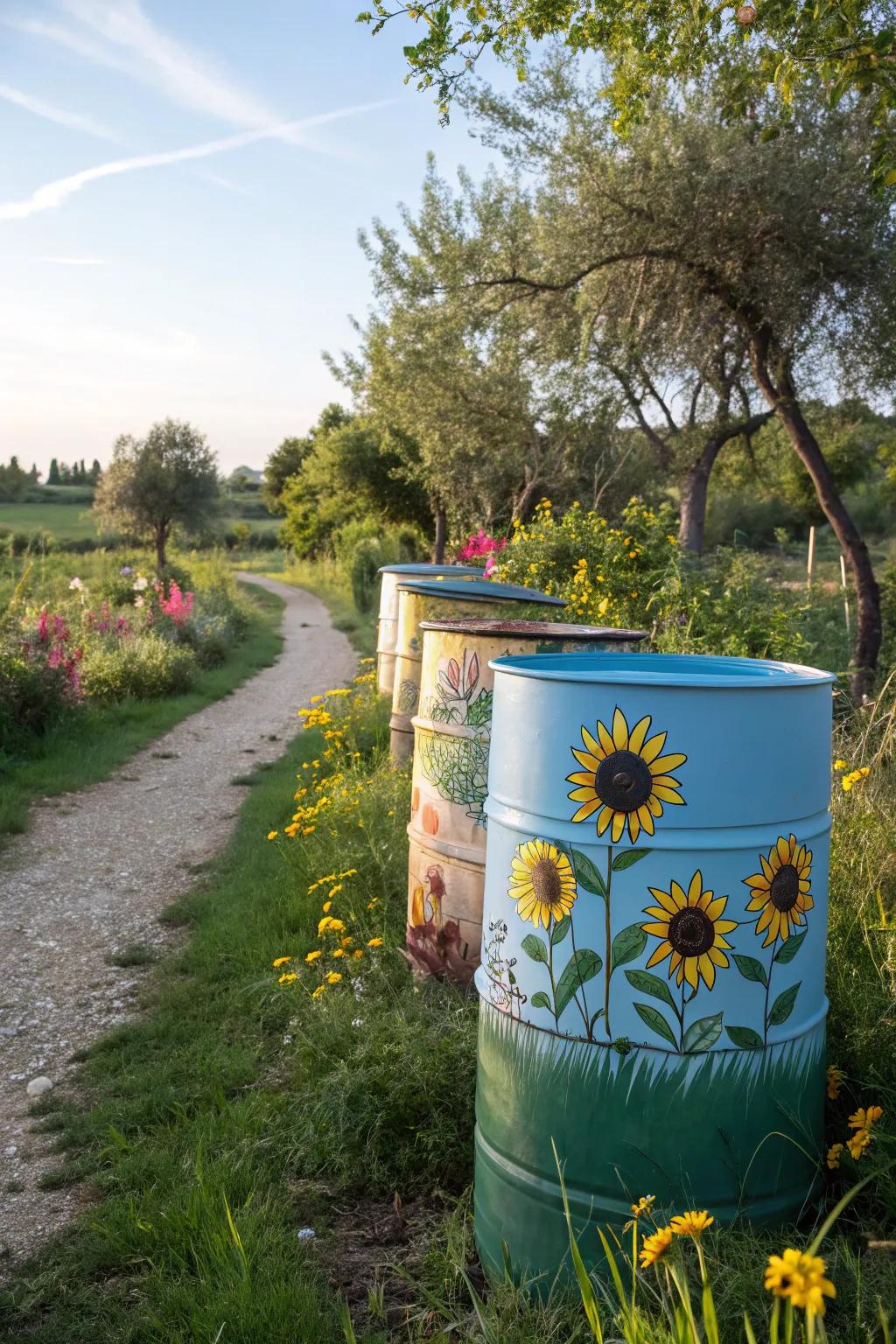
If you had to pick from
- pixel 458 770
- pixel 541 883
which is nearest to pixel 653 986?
pixel 541 883

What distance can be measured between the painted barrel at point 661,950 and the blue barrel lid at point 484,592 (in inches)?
104

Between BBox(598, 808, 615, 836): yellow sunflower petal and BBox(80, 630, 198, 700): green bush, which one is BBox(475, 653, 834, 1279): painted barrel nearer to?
BBox(598, 808, 615, 836): yellow sunflower petal

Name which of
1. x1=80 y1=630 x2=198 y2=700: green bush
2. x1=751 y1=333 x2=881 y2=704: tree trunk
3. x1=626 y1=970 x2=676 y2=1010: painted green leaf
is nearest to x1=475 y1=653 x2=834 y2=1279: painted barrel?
x1=626 y1=970 x2=676 y2=1010: painted green leaf

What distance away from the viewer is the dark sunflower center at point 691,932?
2.03 meters

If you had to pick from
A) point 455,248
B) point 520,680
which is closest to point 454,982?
point 520,680

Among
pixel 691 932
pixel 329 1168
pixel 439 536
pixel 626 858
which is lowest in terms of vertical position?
pixel 329 1168

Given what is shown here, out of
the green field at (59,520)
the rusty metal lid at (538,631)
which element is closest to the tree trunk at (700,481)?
the rusty metal lid at (538,631)

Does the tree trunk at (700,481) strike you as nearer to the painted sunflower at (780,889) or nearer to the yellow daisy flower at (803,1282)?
the painted sunflower at (780,889)

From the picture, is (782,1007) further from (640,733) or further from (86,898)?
(86,898)

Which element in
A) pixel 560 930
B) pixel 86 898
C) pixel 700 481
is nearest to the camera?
pixel 560 930

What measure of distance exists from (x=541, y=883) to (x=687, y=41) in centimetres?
418

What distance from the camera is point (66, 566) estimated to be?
70.8ft

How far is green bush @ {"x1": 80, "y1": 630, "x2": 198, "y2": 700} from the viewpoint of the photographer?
33.9ft

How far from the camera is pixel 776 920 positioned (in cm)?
211
